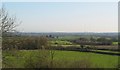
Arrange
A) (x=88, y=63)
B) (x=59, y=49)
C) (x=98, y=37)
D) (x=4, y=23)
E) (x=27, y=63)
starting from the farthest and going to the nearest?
(x=98, y=37) < (x=59, y=49) < (x=88, y=63) < (x=27, y=63) < (x=4, y=23)

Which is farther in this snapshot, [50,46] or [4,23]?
[50,46]

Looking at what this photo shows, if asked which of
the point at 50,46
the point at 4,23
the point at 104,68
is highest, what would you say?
the point at 4,23

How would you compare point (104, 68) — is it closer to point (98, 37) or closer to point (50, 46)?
point (50, 46)

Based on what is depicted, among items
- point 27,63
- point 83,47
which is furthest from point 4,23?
point 83,47

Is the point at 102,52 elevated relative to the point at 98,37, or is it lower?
lower

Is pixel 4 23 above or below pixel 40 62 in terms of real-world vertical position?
above

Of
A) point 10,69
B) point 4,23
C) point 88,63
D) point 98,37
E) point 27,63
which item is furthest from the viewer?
point 98,37

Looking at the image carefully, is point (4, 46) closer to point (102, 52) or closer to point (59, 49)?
point (59, 49)

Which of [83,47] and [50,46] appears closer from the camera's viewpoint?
[50,46]

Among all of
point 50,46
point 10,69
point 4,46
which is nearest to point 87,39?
point 50,46
